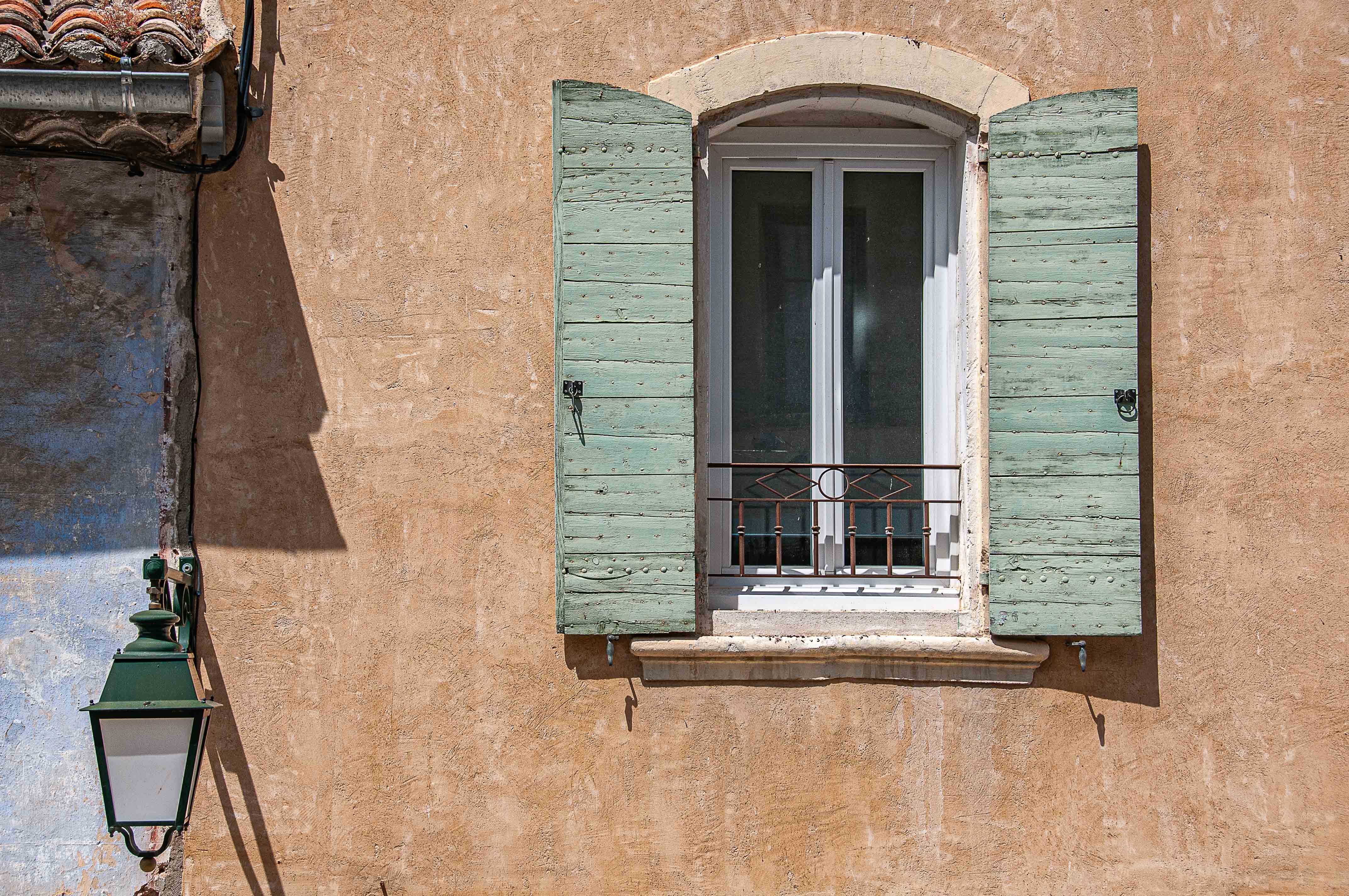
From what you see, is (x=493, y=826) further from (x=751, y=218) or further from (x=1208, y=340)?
(x=1208, y=340)

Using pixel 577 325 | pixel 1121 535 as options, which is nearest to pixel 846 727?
pixel 1121 535

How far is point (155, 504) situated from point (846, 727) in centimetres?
238

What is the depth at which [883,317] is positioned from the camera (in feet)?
12.6

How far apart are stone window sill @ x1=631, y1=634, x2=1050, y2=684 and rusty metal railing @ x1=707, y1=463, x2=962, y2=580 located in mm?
266

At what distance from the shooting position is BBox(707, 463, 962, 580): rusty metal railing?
3.68m

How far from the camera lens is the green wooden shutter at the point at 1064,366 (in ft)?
11.4

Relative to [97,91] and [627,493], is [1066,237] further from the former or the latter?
[97,91]

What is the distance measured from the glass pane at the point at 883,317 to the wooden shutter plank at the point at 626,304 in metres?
0.66

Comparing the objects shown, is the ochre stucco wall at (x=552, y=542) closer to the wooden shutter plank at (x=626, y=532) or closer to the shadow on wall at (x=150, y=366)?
the shadow on wall at (x=150, y=366)

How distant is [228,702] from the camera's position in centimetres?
350

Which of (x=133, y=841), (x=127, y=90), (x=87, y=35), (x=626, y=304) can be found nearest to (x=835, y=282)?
(x=626, y=304)

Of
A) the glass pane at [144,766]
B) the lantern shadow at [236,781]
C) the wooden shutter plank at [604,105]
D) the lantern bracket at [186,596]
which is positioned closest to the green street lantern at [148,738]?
the glass pane at [144,766]

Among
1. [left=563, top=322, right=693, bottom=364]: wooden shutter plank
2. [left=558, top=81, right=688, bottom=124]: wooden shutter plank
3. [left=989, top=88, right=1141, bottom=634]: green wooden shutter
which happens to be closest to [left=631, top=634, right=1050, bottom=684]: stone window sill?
[left=989, top=88, right=1141, bottom=634]: green wooden shutter

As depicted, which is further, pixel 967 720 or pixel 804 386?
pixel 804 386
